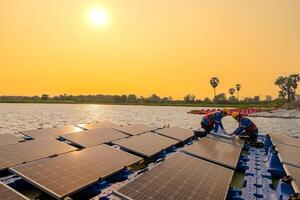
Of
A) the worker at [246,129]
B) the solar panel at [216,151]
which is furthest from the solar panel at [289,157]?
the worker at [246,129]

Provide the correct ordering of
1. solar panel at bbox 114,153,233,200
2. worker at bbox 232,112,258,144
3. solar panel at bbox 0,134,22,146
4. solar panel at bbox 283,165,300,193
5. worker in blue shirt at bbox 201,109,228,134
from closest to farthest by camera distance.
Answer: solar panel at bbox 114,153,233,200, solar panel at bbox 283,165,300,193, solar panel at bbox 0,134,22,146, worker at bbox 232,112,258,144, worker in blue shirt at bbox 201,109,228,134

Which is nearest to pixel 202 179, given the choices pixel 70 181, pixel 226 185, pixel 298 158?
pixel 226 185

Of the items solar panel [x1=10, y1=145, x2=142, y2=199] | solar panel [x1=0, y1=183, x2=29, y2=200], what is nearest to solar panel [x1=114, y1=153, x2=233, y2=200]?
solar panel [x1=10, y1=145, x2=142, y2=199]

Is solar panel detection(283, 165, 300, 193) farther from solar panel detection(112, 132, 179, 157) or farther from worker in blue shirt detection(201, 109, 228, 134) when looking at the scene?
worker in blue shirt detection(201, 109, 228, 134)

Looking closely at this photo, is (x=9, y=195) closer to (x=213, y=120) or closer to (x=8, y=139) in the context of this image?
(x=8, y=139)

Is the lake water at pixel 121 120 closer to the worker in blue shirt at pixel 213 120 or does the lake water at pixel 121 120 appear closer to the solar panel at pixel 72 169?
the worker in blue shirt at pixel 213 120

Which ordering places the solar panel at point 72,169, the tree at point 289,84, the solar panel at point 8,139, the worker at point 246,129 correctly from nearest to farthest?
the solar panel at point 72,169
the solar panel at point 8,139
the worker at point 246,129
the tree at point 289,84
